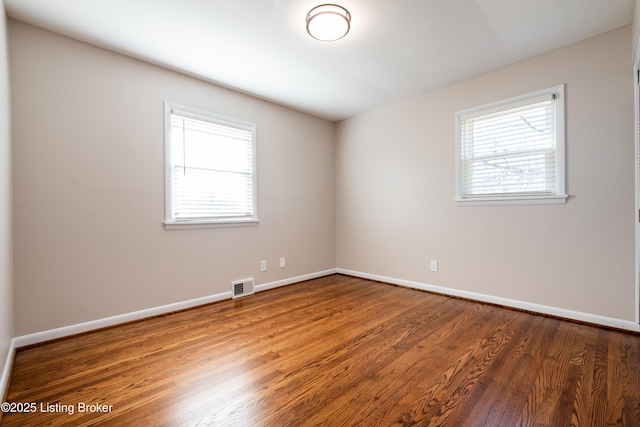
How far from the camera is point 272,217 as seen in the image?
3.86 metres

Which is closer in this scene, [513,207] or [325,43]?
[325,43]

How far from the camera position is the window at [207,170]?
2.97 meters

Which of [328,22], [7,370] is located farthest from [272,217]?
[7,370]

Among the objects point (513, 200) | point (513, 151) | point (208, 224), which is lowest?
point (208, 224)

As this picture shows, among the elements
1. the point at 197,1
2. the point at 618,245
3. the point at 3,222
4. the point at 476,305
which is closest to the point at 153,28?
the point at 197,1

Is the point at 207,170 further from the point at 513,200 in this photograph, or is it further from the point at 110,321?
the point at 513,200

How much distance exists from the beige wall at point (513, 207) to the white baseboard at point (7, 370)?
3.61m

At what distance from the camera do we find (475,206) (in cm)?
321

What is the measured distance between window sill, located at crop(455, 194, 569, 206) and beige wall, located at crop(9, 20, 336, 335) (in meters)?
2.60

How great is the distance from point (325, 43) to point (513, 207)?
2413 mm

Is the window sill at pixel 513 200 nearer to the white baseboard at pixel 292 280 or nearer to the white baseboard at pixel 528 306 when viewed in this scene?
the white baseboard at pixel 528 306

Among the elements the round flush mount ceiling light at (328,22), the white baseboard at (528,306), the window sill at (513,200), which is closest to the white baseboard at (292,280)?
the white baseboard at (528,306)

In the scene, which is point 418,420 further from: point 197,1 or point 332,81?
point 332,81

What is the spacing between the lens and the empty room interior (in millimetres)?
1667
